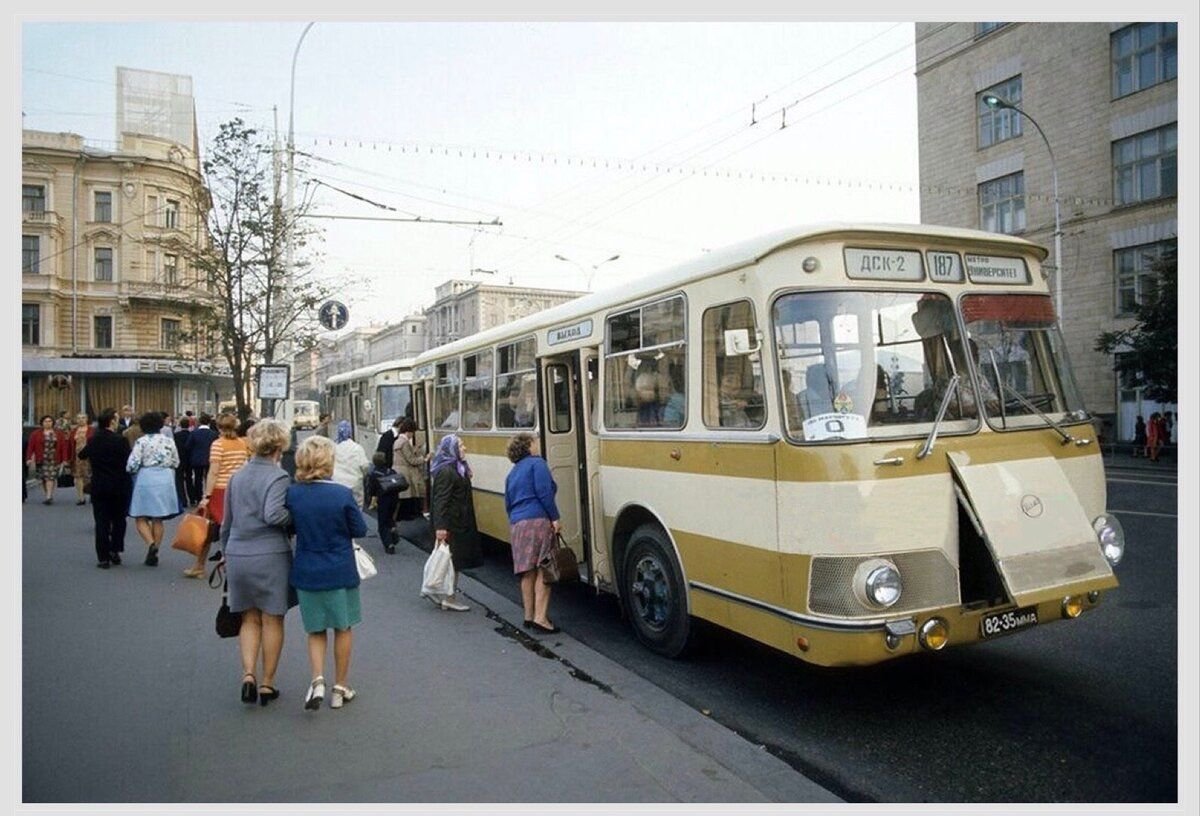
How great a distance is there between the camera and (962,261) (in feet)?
18.2

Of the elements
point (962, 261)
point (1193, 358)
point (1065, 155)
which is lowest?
point (1193, 358)

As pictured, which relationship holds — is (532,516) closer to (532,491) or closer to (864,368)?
(532,491)

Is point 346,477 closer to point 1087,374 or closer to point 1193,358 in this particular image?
point 1193,358

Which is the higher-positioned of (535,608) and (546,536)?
(546,536)

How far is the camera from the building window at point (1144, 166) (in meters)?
26.1

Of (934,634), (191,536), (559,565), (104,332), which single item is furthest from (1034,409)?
(104,332)

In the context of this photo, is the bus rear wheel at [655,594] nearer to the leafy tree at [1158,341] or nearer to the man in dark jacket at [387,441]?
the man in dark jacket at [387,441]

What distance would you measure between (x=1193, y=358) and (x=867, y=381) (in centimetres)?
178

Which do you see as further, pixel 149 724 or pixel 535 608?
pixel 535 608

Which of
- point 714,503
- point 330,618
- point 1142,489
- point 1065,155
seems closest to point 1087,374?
point 1065,155

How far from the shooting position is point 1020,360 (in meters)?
5.64

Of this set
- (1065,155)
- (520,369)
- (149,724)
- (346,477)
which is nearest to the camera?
(149,724)

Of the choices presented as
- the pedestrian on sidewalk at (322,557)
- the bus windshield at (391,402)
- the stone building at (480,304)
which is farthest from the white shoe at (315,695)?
the stone building at (480,304)

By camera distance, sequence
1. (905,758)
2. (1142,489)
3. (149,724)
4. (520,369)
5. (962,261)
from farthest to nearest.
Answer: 1. (1142,489)
2. (520,369)
3. (962,261)
4. (149,724)
5. (905,758)
